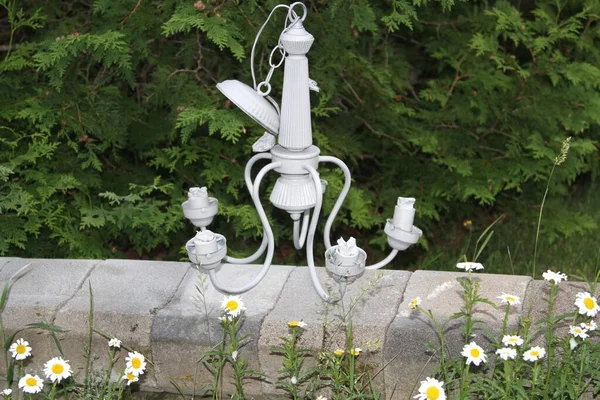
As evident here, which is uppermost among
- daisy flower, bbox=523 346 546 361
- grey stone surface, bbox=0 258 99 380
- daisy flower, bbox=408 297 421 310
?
daisy flower, bbox=408 297 421 310

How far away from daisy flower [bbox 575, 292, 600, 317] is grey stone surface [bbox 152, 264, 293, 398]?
3.29 feet

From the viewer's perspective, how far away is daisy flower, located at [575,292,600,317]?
255 cm

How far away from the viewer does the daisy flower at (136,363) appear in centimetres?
266

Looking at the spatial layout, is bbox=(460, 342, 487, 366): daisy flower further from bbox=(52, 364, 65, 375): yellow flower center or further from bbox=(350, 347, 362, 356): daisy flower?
bbox=(52, 364, 65, 375): yellow flower center

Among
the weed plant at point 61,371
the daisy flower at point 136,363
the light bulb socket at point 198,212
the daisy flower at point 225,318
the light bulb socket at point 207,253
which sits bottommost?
the weed plant at point 61,371

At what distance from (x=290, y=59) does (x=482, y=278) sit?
3.52 feet

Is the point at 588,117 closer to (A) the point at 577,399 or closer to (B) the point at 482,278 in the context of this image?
(B) the point at 482,278

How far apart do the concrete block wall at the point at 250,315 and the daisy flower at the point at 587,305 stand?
252 millimetres

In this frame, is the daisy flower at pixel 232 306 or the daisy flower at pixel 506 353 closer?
the daisy flower at pixel 506 353

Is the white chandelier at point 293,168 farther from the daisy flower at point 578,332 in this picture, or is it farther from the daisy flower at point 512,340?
the daisy flower at point 578,332

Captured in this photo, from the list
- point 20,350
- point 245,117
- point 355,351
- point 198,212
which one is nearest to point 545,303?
point 355,351

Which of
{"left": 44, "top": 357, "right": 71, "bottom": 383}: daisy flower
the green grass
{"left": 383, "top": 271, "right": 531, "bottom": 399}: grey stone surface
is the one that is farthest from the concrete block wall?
the green grass

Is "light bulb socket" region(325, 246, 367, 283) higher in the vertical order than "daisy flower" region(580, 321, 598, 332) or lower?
higher

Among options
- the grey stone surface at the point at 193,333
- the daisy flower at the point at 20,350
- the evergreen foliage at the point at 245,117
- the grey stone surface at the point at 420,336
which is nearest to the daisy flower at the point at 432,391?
the grey stone surface at the point at 420,336
